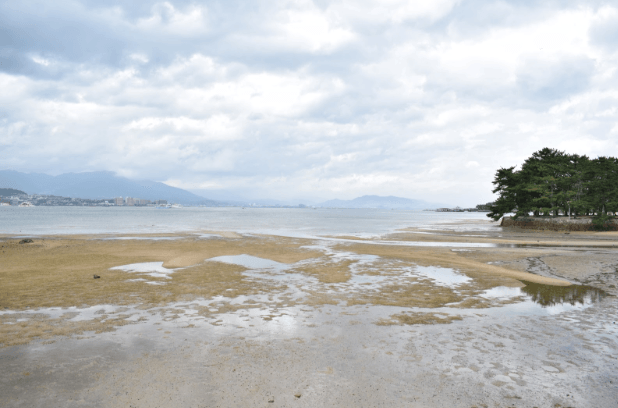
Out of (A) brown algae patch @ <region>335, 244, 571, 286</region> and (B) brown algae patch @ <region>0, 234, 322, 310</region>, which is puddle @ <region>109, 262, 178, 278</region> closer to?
(B) brown algae patch @ <region>0, 234, 322, 310</region>

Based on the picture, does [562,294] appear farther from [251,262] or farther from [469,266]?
[251,262]

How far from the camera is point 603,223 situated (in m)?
57.7

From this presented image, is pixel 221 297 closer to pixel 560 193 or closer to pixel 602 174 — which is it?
pixel 560 193

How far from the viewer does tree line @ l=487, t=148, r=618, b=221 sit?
60281mm

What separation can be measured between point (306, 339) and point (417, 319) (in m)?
4.35

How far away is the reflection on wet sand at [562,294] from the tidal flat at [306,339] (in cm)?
9

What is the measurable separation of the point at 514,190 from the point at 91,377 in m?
82.4

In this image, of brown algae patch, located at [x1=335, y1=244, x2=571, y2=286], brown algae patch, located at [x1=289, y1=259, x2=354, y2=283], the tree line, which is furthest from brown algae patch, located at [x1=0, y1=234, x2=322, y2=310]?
the tree line

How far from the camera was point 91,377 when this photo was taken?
7.37 metres

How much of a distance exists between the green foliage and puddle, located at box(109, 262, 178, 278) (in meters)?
69.0

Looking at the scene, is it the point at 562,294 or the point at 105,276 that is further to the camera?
the point at 105,276

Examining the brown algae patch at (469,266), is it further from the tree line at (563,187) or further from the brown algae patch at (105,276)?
the tree line at (563,187)

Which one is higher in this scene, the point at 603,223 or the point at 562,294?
the point at 603,223

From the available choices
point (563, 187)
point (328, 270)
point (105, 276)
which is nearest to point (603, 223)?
point (563, 187)
